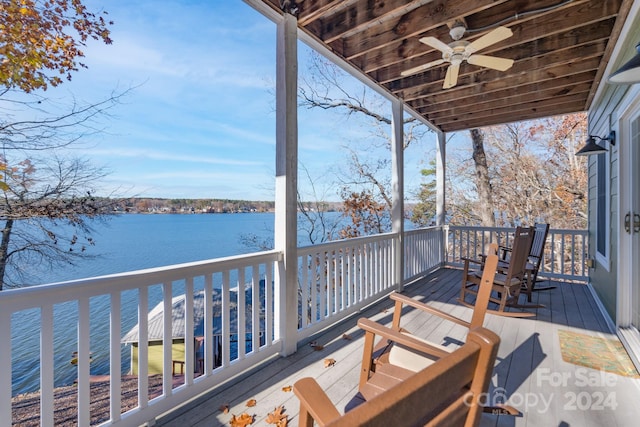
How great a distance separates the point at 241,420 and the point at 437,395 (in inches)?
62.7

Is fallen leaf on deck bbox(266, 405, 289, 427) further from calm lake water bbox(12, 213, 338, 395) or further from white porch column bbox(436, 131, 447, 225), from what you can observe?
white porch column bbox(436, 131, 447, 225)

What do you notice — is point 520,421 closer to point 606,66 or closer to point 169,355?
point 169,355

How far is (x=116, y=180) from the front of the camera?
11.5 ft

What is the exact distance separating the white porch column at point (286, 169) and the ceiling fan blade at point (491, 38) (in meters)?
1.54

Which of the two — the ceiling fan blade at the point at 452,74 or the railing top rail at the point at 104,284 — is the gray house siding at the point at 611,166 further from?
the railing top rail at the point at 104,284

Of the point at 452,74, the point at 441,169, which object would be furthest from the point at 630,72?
the point at 441,169

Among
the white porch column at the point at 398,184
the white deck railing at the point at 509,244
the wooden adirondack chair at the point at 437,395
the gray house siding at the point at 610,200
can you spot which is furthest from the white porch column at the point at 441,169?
the wooden adirondack chair at the point at 437,395

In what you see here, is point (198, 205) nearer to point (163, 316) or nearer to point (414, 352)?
point (163, 316)

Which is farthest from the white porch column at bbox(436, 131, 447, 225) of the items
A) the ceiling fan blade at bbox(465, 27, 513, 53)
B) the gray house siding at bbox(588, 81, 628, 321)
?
the ceiling fan blade at bbox(465, 27, 513, 53)

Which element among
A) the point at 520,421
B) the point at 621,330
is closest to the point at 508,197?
the point at 621,330

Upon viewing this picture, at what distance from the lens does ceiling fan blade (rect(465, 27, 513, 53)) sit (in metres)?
2.32

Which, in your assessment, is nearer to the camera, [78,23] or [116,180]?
[78,23]

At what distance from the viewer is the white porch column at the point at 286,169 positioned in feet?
8.39

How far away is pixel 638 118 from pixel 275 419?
12.4ft
